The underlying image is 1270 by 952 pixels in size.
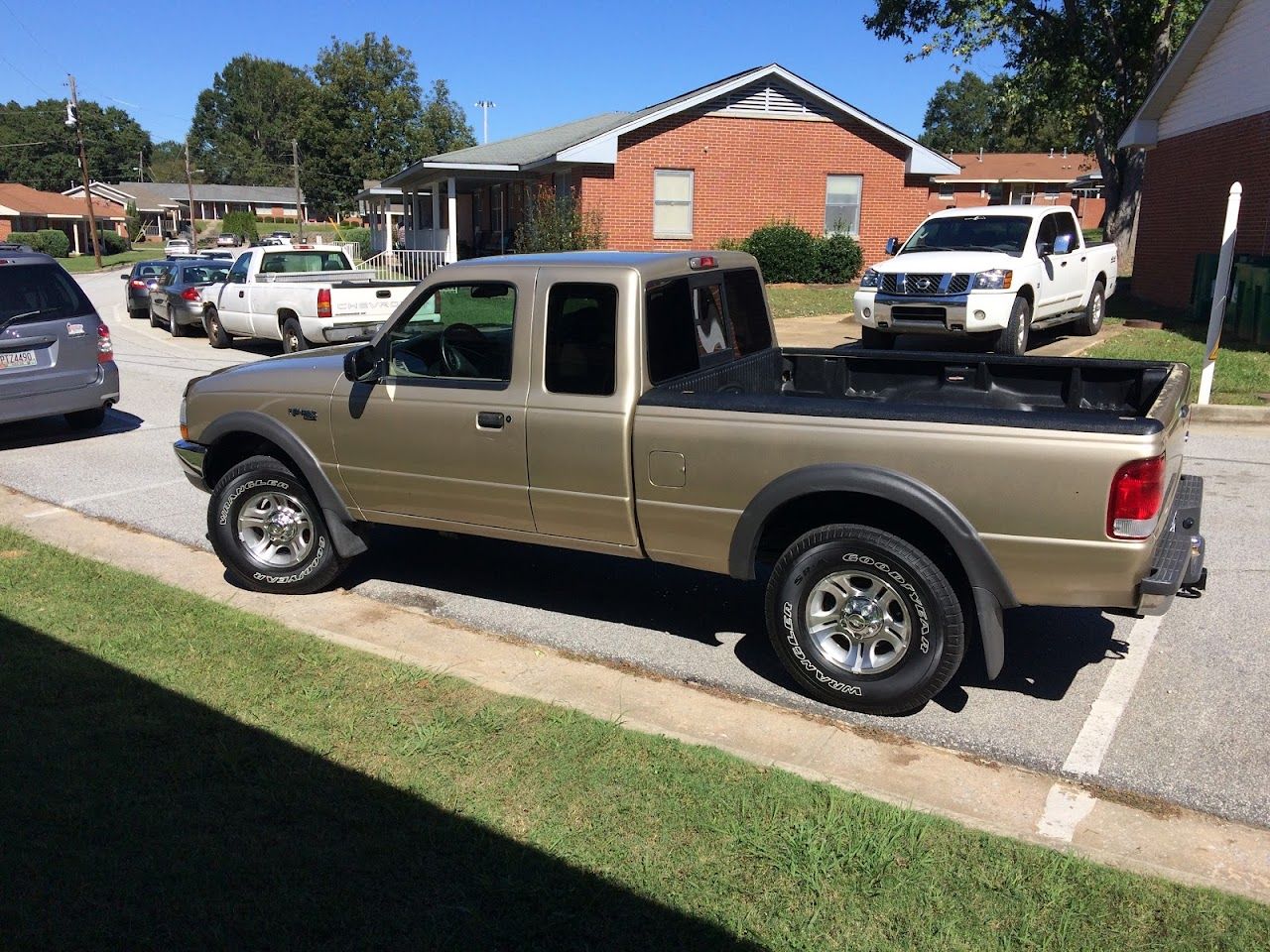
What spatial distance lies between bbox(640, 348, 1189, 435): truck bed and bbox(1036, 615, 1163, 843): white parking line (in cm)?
120

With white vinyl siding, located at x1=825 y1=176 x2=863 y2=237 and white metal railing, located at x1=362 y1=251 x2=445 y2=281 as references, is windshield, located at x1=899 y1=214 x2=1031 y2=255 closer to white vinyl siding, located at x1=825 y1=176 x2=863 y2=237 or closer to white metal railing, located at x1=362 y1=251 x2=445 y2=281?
white vinyl siding, located at x1=825 y1=176 x2=863 y2=237

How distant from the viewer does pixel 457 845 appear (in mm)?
3516

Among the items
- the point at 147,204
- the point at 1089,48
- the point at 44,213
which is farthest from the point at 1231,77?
the point at 147,204

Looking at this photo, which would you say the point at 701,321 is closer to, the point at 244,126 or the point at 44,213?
the point at 44,213

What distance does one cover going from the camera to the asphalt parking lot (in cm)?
433

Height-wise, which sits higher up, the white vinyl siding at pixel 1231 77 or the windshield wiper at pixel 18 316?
the white vinyl siding at pixel 1231 77

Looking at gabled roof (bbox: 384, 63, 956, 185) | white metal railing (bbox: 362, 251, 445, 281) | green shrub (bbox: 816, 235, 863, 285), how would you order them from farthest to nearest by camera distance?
white metal railing (bbox: 362, 251, 445, 281) < green shrub (bbox: 816, 235, 863, 285) < gabled roof (bbox: 384, 63, 956, 185)

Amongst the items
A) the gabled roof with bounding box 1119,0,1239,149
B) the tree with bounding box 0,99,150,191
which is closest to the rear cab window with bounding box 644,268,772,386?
the gabled roof with bounding box 1119,0,1239,149

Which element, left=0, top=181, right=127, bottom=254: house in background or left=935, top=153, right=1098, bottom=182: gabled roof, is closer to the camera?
left=935, top=153, right=1098, bottom=182: gabled roof

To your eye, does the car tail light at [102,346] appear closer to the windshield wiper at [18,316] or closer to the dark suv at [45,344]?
the dark suv at [45,344]

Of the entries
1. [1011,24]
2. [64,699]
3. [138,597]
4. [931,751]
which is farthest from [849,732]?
[1011,24]

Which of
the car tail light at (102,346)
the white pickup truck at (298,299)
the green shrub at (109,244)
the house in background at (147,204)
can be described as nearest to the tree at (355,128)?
the green shrub at (109,244)

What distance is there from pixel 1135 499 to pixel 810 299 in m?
20.6

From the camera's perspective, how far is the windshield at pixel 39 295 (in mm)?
10250
